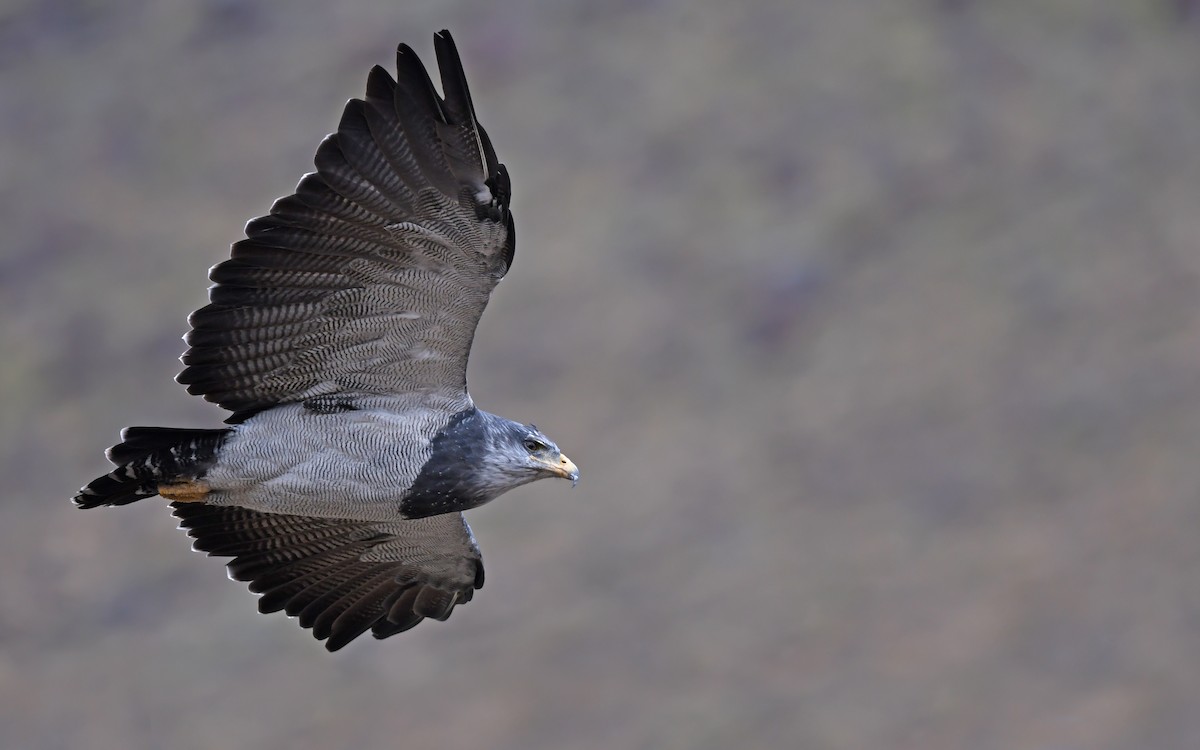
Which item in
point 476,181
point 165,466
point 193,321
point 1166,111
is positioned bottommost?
point 165,466

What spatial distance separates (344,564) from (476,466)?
1.73 metres

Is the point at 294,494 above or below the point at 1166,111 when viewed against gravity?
below

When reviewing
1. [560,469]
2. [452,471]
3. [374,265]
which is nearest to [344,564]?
[452,471]

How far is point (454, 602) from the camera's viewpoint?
10.8 metres

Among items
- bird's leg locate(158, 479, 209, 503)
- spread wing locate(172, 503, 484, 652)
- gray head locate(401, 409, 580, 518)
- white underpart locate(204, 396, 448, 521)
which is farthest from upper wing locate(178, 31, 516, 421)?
spread wing locate(172, 503, 484, 652)

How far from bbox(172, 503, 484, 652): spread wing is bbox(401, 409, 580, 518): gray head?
78 cm

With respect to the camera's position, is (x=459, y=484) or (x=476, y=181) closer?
(x=476, y=181)

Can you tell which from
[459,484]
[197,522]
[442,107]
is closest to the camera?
[442,107]

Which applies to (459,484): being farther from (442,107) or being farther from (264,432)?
(442,107)

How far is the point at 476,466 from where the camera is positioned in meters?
9.41

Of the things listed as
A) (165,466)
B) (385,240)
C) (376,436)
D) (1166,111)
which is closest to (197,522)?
(165,466)

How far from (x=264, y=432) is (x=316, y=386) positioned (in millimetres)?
406

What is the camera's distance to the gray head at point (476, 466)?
9.41m

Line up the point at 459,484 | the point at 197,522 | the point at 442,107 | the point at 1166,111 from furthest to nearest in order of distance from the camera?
the point at 1166,111 → the point at 197,522 → the point at 459,484 → the point at 442,107
